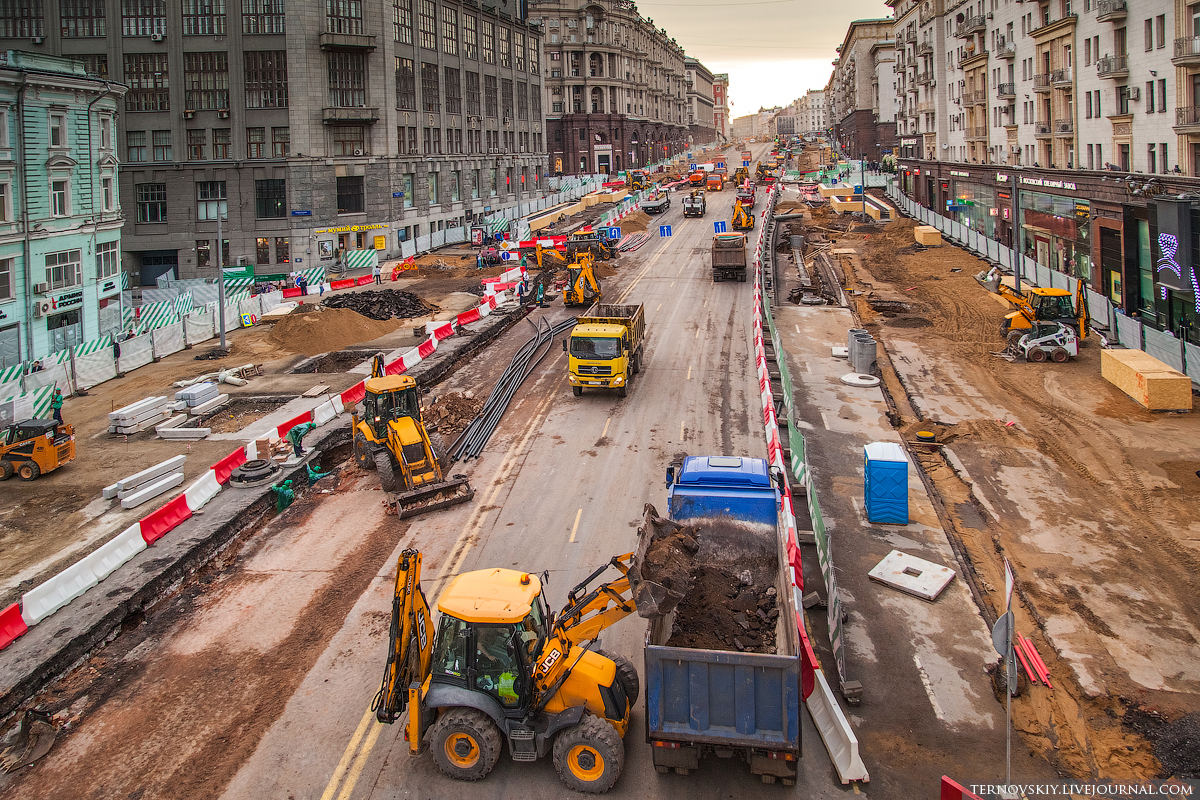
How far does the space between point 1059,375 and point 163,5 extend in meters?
59.0

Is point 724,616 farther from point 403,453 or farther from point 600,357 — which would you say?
point 600,357

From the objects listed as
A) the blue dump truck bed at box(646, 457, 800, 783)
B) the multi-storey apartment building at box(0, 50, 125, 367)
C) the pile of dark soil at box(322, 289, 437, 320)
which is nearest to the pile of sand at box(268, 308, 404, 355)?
the pile of dark soil at box(322, 289, 437, 320)

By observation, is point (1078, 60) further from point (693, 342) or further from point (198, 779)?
point (198, 779)

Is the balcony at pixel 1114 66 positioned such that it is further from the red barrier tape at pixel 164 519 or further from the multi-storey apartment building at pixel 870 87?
the multi-storey apartment building at pixel 870 87

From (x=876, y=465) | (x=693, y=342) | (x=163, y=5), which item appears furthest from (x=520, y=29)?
(x=876, y=465)

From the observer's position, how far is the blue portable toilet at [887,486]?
17719 millimetres

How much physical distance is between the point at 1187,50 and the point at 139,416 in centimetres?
3878

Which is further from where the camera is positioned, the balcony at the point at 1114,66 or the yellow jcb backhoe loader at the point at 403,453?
the balcony at the point at 1114,66

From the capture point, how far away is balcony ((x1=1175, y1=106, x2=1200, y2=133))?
104ft

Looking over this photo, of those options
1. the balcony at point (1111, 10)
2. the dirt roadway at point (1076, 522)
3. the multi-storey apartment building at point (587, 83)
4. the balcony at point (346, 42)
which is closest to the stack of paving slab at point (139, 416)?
the dirt roadway at point (1076, 522)

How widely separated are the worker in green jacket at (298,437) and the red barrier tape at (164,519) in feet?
12.3

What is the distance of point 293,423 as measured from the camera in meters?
24.0

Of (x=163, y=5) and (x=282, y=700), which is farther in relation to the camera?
(x=163, y=5)

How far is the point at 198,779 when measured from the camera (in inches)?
424
